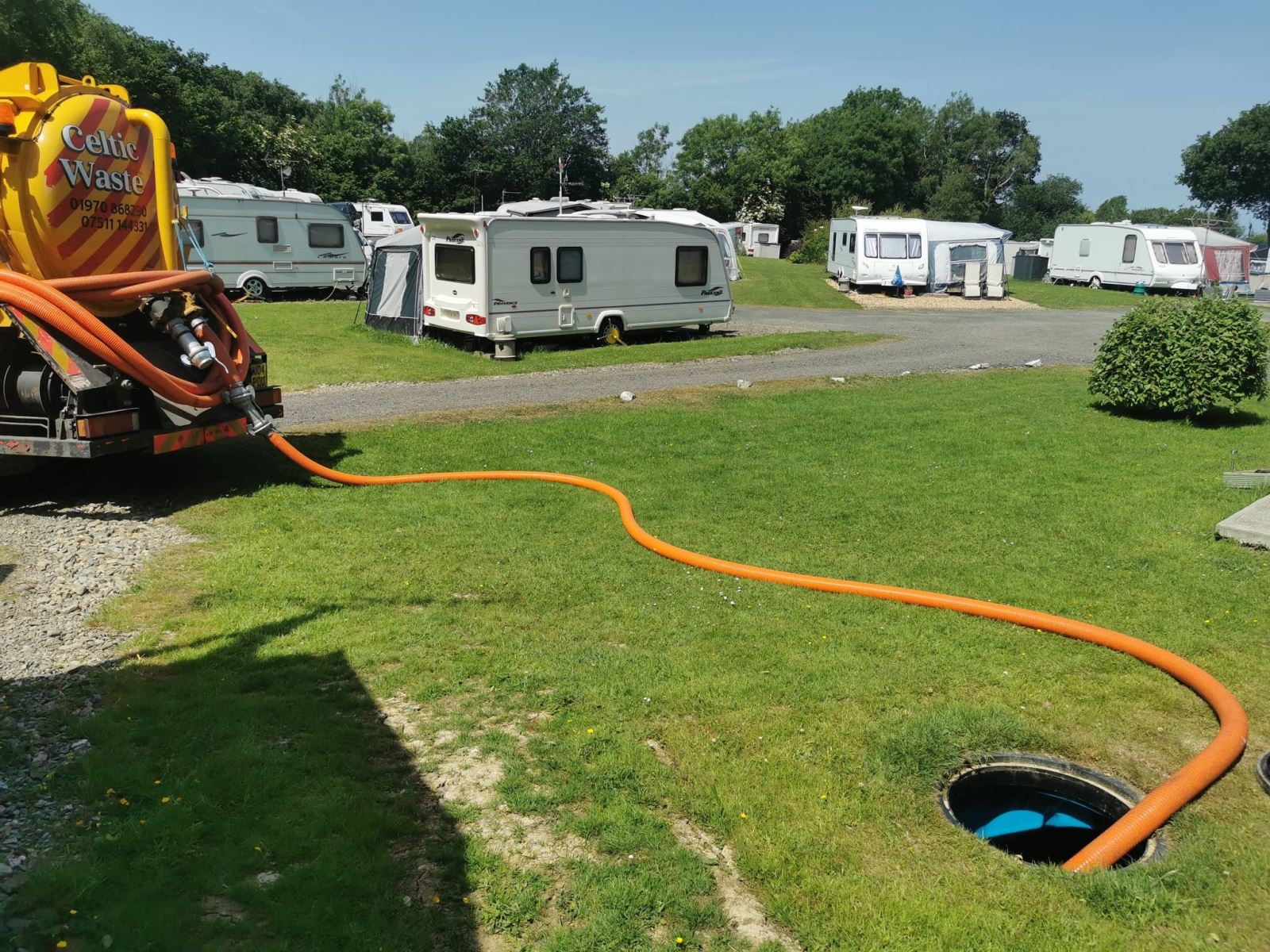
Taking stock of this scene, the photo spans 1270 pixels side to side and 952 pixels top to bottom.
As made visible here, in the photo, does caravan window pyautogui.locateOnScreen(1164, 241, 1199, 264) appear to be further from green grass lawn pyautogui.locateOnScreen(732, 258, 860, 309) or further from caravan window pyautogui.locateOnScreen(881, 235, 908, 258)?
green grass lawn pyautogui.locateOnScreen(732, 258, 860, 309)

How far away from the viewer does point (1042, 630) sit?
18.3 ft

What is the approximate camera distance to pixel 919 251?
3131cm

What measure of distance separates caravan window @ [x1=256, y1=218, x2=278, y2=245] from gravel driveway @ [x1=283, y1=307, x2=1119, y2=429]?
38.4ft

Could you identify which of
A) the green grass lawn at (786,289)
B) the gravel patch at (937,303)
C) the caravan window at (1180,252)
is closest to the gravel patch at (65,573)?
the green grass lawn at (786,289)

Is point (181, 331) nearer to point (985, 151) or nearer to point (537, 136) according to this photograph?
point (537, 136)

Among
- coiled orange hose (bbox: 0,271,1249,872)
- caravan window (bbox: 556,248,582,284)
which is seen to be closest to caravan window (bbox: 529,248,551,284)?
caravan window (bbox: 556,248,582,284)

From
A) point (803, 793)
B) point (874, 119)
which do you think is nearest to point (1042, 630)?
point (803, 793)

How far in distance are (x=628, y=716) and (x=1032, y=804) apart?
1839mm

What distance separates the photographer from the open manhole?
4105 millimetres

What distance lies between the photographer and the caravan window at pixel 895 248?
103ft

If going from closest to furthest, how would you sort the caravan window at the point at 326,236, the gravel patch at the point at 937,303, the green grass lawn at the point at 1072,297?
the caravan window at the point at 326,236, the gravel patch at the point at 937,303, the green grass lawn at the point at 1072,297

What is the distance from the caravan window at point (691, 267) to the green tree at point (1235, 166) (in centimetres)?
7406

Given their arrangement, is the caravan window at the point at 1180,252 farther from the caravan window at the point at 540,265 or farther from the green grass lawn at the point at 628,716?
the green grass lawn at the point at 628,716

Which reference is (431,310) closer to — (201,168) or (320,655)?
(320,655)
